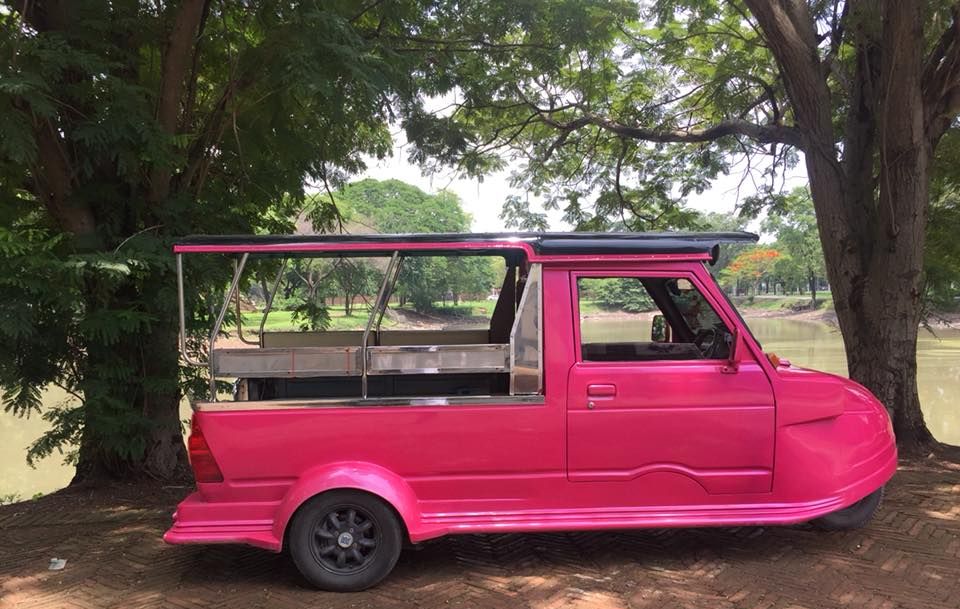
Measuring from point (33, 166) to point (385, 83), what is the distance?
2.78 m

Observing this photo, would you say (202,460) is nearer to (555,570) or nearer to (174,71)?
(555,570)

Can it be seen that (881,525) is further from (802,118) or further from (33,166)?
(33,166)

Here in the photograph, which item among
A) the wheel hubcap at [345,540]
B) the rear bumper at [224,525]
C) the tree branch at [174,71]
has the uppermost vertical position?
the tree branch at [174,71]

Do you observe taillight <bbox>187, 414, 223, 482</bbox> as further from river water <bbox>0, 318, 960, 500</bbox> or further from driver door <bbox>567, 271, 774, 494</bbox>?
river water <bbox>0, 318, 960, 500</bbox>

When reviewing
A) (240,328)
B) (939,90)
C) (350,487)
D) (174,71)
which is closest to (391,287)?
(240,328)

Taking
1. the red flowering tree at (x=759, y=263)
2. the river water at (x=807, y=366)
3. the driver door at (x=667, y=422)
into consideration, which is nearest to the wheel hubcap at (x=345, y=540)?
the driver door at (x=667, y=422)

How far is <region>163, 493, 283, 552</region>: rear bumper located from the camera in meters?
3.71

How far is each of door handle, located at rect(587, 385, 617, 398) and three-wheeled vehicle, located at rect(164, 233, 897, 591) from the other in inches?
0.5

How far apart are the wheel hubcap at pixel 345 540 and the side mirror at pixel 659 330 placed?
2385 mm

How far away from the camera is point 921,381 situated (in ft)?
56.5

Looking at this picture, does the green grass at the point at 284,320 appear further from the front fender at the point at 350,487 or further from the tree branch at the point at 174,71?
the tree branch at the point at 174,71

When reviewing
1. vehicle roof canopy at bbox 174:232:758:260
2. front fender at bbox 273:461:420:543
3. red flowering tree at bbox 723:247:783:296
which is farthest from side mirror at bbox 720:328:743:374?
red flowering tree at bbox 723:247:783:296

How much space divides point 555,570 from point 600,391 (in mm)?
1101

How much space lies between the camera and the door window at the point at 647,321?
13.5 feet
